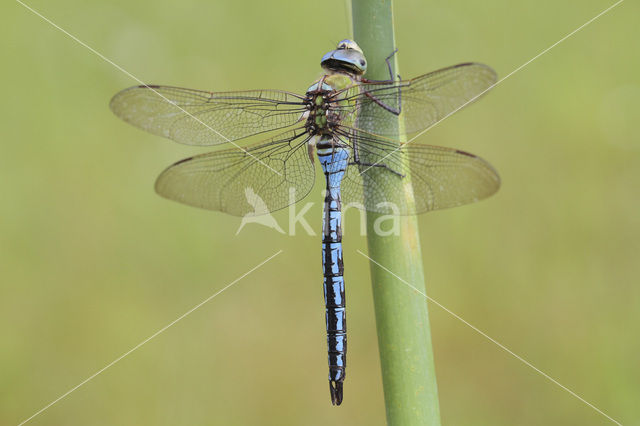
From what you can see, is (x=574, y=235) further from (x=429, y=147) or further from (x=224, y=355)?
(x=224, y=355)

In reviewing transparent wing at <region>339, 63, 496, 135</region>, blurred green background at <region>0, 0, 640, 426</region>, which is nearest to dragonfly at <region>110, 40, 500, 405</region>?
transparent wing at <region>339, 63, 496, 135</region>

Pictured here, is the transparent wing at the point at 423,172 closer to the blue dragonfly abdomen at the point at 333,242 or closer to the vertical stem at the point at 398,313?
the blue dragonfly abdomen at the point at 333,242

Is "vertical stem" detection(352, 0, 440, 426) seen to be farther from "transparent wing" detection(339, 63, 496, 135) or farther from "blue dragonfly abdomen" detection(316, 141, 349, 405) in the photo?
"blue dragonfly abdomen" detection(316, 141, 349, 405)

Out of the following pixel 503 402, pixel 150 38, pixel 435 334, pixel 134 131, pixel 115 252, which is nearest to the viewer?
pixel 503 402

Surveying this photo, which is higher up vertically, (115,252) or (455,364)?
(115,252)

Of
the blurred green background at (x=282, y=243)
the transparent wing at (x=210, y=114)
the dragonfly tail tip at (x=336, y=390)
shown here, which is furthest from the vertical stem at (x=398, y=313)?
the blurred green background at (x=282, y=243)

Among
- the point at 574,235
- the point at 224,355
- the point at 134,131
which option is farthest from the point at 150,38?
the point at 574,235

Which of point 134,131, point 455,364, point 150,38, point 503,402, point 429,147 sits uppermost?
point 150,38
